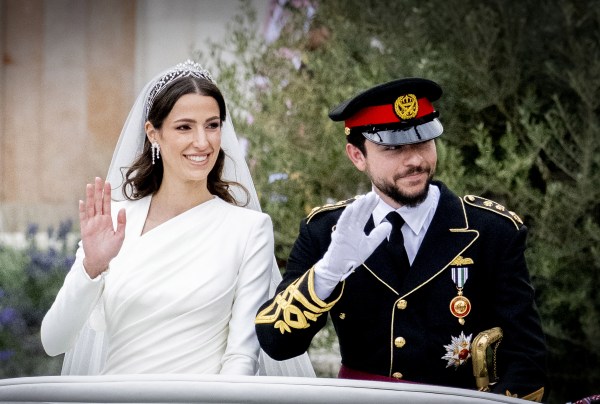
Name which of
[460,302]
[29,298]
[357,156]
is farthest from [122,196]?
[29,298]

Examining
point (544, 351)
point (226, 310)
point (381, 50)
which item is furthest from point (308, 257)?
point (381, 50)

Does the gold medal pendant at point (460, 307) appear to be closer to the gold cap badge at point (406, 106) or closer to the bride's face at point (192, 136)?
the gold cap badge at point (406, 106)

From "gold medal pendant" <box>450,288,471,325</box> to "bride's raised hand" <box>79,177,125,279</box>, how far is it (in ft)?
2.72

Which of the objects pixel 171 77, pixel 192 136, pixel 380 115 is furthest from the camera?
pixel 171 77

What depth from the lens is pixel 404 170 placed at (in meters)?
2.58

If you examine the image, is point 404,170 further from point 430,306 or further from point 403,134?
point 430,306

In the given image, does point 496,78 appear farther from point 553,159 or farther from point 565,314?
point 565,314

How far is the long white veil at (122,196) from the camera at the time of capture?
301 centimetres

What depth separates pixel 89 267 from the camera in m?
2.66

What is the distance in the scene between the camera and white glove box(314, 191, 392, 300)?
7.91 ft

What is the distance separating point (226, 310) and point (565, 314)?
2145mm

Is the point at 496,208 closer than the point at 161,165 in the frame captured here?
Yes

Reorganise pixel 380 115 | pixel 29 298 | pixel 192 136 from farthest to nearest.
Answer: pixel 29 298, pixel 192 136, pixel 380 115

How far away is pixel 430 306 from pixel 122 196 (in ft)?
3.17
